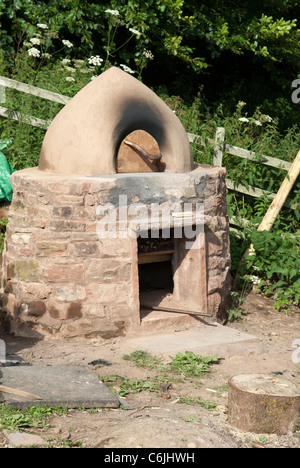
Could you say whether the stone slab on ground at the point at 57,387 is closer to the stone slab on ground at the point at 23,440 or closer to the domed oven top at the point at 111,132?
the stone slab on ground at the point at 23,440

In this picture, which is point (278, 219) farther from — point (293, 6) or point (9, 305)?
point (293, 6)

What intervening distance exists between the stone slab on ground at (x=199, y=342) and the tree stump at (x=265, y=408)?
1.58 meters

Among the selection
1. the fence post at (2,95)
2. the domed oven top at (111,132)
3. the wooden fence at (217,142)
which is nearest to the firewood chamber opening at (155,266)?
the domed oven top at (111,132)

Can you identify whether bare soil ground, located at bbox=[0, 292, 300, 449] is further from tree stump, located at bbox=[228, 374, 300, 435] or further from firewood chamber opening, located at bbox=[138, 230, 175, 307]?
firewood chamber opening, located at bbox=[138, 230, 175, 307]

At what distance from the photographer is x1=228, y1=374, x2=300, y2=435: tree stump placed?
4.52m

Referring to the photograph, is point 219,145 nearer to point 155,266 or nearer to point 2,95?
point 155,266

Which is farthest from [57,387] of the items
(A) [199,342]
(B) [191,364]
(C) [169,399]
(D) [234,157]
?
(D) [234,157]


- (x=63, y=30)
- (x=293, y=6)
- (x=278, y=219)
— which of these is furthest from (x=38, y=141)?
(x=293, y=6)

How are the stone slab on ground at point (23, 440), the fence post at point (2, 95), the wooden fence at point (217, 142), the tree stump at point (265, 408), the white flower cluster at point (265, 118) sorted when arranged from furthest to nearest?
the white flower cluster at point (265, 118) → the fence post at point (2, 95) → the wooden fence at point (217, 142) → the tree stump at point (265, 408) → the stone slab on ground at point (23, 440)

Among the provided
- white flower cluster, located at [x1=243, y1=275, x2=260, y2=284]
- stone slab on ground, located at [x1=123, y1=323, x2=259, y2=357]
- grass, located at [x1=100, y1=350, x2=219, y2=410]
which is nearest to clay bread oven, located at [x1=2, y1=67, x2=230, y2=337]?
stone slab on ground, located at [x1=123, y1=323, x2=259, y2=357]

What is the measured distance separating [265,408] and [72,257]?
253 centimetres

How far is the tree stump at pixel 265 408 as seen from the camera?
Result: 4.52 metres

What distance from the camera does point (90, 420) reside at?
4613 millimetres

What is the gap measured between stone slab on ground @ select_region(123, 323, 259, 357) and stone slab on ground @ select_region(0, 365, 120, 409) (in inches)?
38.3
